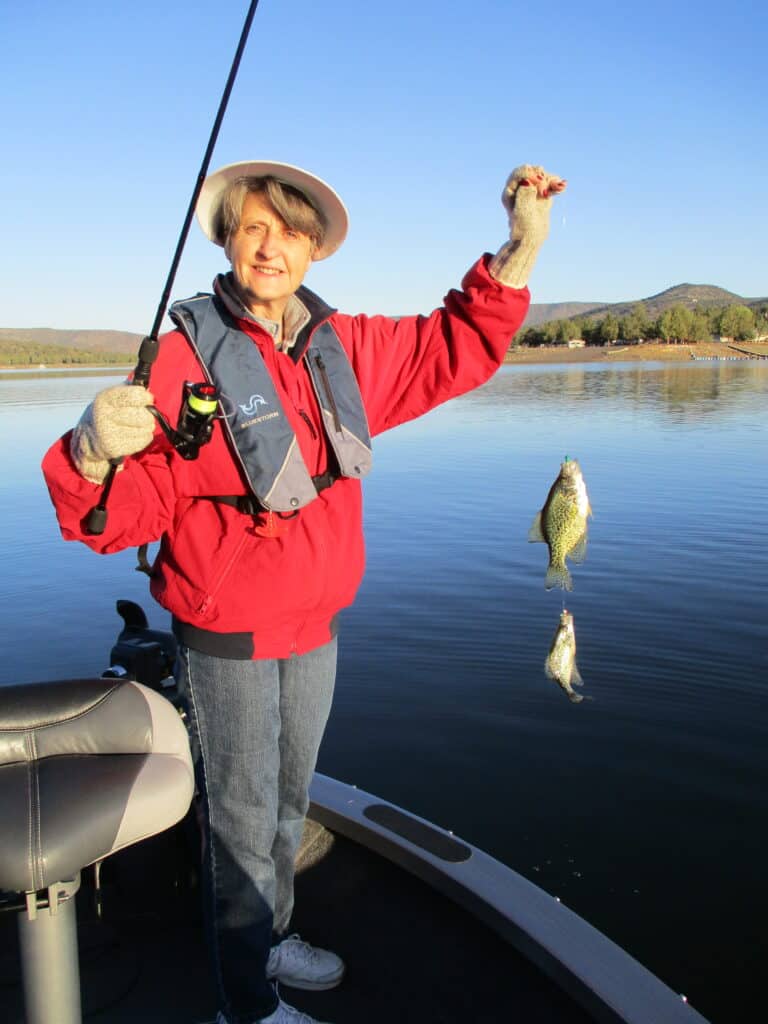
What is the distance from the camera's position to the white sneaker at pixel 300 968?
2.80 meters

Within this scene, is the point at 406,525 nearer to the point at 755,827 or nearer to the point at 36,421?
the point at 755,827

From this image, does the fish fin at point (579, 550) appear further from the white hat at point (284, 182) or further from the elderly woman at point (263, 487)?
the white hat at point (284, 182)

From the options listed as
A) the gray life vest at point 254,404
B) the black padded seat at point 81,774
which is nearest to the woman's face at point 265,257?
the gray life vest at point 254,404

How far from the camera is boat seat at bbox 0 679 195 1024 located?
182cm

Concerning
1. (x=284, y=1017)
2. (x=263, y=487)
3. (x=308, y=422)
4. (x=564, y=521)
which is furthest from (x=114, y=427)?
(x=284, y=1017)

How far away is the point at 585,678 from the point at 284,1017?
14.3 ft

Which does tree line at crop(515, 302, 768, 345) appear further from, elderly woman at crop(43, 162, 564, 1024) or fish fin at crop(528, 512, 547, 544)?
elderly woman at crop(43, 162, 564, 1024)

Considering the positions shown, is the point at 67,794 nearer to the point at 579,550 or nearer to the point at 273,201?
the point at 273,201

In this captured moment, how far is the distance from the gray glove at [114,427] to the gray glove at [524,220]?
1071 millimetres

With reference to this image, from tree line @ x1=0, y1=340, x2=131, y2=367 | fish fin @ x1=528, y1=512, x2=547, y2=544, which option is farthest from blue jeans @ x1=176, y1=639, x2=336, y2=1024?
tree line @ x1=0, y1=340, x2=131, y2=367

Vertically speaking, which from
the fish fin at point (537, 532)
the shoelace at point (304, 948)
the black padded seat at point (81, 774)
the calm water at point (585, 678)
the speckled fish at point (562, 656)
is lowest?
the calm water at point (585, 678)

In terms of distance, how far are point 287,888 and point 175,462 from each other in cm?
149

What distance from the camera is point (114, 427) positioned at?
1.96m

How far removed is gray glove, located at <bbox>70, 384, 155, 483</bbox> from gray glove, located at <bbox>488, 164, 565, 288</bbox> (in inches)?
42.2
